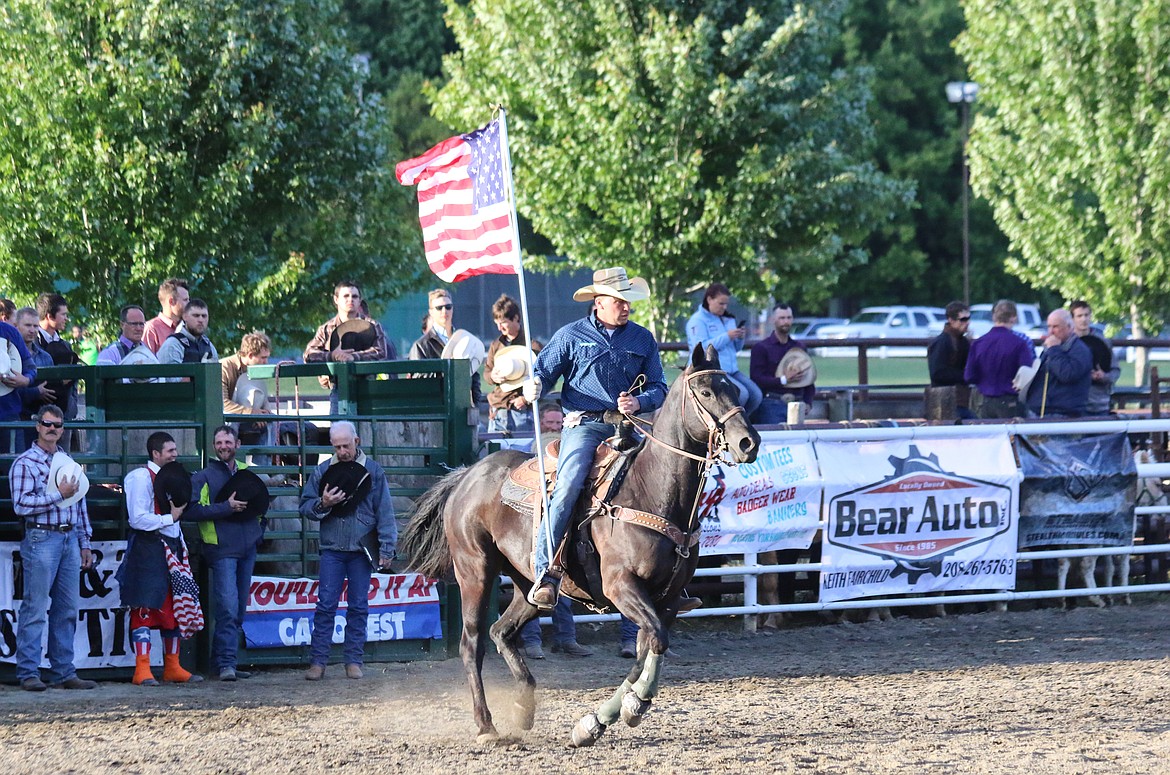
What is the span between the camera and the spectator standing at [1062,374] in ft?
44.7

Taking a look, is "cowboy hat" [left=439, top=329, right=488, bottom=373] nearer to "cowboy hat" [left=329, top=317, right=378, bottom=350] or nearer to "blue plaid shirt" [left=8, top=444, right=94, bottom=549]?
"cowboy hat" [left=329, top=317, right=378, bottom=350]

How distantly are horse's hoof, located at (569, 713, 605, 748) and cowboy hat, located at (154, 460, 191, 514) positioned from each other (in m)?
3.65

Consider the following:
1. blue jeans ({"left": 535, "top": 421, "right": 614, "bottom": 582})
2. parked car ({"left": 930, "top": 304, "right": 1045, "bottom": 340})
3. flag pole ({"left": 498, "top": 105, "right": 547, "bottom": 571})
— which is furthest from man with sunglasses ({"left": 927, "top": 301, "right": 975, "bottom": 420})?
parked car ({"left": 930, "top": 304, "right": 1045, "bottom": 340})

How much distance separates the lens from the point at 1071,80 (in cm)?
2384

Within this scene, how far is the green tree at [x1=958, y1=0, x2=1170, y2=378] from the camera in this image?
2320 cm

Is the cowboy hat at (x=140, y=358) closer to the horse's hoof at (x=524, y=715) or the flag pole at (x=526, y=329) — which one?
the flag pole at (x=526, y=329)

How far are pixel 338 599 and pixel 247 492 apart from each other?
0.99 m

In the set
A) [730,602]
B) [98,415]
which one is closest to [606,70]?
[730,602]

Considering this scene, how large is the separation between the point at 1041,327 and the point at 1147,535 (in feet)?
124

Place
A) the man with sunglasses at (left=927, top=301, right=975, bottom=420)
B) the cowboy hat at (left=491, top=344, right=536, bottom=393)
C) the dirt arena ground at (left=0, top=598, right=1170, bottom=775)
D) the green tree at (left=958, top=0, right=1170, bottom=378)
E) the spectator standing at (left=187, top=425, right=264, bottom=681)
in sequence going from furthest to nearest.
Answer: the green tree at (left=958, top=0, right=1170, bottom=378), the man with sunglasses at (left=927, top=301, right=975, bottom=420), the spectator standing at (left=187, top=425, right=264, bottom=681), the cowboy hat at (left=491, top=344, right=536, bottom=393), the dirt arena ground at (left=0, top=598, right=1170, bottom=775)

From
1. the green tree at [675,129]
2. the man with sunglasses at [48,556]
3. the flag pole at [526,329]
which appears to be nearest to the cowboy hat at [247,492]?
the man with sunglasses at [48,556]

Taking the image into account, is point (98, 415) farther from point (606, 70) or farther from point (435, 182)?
point (606, 70)

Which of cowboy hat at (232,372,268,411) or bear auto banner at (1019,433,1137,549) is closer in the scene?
cowboy hat at (232,372,268,411)

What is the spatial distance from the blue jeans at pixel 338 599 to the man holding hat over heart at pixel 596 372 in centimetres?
253
